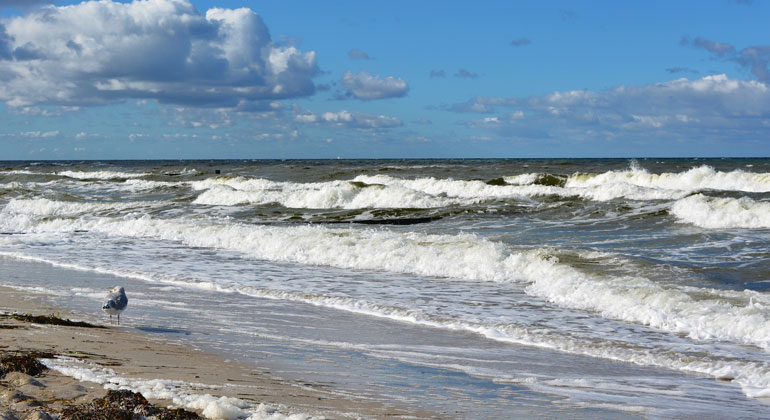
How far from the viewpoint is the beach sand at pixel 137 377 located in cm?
455

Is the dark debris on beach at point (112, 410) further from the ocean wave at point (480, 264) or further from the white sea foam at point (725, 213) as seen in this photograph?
the white sea foam at point (725, 213)

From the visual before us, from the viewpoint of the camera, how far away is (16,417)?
3893mm

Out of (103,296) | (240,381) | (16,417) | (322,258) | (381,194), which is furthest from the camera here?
(381,194)

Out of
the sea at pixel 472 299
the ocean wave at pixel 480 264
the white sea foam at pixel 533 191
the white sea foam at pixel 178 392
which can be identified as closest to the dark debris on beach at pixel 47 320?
the sea at pixel 472 299

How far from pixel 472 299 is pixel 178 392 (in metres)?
6.02

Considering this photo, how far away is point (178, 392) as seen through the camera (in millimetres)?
4883

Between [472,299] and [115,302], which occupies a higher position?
[115,302]

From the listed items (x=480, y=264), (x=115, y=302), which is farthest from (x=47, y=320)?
(x=480, y=264)

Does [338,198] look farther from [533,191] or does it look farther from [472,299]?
[472,299]

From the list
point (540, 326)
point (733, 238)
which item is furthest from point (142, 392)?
point (733, 238)

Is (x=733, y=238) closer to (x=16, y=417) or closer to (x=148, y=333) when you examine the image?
(x=148, y=333)

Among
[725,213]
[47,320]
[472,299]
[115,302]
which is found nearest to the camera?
[47,320]

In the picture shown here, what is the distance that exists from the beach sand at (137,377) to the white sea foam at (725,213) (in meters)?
15.5

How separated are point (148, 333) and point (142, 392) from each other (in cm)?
296
